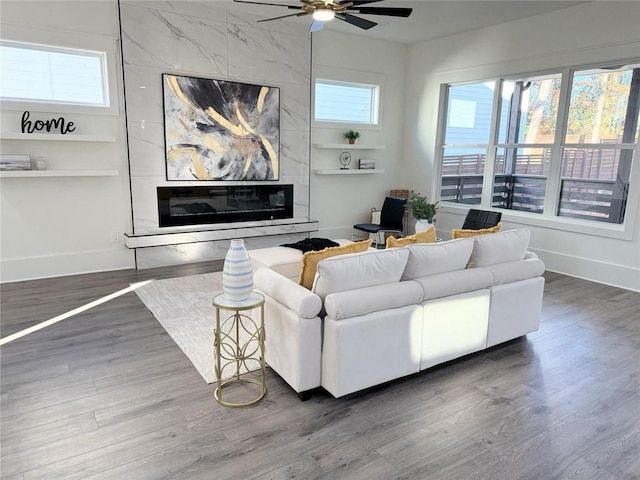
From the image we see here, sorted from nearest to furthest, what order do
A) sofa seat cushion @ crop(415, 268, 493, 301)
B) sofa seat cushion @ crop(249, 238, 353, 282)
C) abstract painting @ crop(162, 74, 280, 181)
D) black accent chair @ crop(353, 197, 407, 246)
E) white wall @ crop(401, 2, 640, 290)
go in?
sofa seat cushion @ crop(415, 268, 493, 301) → sofa seat cushion @ crop(249, 238, 353, 282) → white wall @ crop(401, 2, 640, 290) → abstract painting @ crop(162, 74, 280, 181) → black accent chair @ crop(353, 197, 407, 246)

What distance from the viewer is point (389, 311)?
271 cm

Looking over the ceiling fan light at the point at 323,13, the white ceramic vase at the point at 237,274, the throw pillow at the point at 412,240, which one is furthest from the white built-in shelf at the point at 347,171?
the white ceramic vase at the point at 237,274

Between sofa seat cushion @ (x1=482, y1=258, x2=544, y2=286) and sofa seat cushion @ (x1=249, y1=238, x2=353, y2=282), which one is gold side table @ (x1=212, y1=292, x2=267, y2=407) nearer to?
sofa seat cushion @ (x1=249, y1=238, x2=353, y2=282)

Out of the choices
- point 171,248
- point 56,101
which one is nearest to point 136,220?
point 171,248

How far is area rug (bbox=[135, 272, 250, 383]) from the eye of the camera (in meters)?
3.29

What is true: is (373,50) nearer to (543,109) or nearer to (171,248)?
(543,109)

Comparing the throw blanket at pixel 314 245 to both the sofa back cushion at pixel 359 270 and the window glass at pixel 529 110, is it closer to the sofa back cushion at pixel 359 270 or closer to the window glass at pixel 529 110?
the sofa back cushion at pixel 359 270

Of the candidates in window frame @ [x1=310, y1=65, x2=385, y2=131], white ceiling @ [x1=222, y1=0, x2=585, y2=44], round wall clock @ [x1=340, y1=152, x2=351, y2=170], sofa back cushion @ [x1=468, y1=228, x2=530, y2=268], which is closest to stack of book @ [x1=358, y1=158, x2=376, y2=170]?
round wall clock @ [x1=340, y1=152, x2=351, y2=170]

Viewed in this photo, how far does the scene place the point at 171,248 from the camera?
225 inches

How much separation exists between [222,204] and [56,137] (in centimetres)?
211

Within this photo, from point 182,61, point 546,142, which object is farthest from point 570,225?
point 182,61

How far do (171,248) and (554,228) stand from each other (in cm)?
506

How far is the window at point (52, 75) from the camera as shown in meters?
4.65

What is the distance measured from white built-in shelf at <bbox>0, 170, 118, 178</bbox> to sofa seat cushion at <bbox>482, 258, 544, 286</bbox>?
432 centimetres
